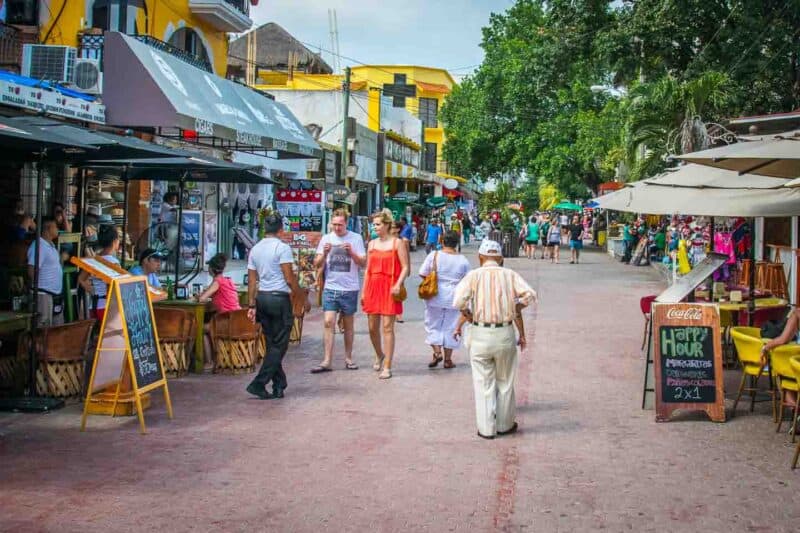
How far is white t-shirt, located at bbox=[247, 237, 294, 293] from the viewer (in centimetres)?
935

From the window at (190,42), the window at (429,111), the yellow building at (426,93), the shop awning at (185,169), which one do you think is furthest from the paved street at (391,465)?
the window at (429,111)

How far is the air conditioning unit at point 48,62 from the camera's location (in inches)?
605

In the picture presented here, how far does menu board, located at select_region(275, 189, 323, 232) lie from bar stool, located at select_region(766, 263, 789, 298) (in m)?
8.55

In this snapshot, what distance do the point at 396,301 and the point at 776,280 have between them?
848cm

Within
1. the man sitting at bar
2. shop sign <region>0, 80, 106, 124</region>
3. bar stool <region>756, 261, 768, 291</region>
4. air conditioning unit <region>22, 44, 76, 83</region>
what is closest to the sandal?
the man sitting at bar

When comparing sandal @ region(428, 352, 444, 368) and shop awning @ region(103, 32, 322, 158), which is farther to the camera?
shop awning @ region(103, 32, 322, 158)

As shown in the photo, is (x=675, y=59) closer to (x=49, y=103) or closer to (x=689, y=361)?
(x=49, y=103)

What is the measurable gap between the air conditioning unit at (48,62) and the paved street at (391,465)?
7153mm

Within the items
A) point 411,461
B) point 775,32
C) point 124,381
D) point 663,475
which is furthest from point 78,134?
point 775,32

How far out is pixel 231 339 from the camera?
10.7m

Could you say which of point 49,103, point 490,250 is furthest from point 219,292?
point 490,250

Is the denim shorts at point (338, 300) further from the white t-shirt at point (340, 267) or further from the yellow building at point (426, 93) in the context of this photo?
the yellow building at point (426, 93)

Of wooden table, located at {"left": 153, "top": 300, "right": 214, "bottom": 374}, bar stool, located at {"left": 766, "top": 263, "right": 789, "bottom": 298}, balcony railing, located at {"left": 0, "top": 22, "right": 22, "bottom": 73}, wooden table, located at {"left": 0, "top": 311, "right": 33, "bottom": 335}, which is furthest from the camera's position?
bar stool, located at {"left": 766, "top": 263, "right": 789, "bottom": 298}

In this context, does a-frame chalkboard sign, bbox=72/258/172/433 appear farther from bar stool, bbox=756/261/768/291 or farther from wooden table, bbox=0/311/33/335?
bar stool, bbox=756/261/768/291
